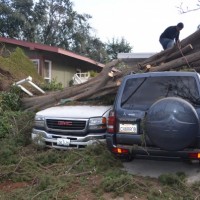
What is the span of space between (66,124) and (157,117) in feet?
8.25

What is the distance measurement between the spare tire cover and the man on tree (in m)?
6.28

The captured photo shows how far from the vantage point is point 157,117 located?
530 centimetres

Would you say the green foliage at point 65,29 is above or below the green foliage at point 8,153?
above

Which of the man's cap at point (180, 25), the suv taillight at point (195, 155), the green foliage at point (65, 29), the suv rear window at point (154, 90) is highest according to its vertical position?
the green foliage at point (65, 29)

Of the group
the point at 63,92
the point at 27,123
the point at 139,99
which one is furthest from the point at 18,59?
the point at 139,99

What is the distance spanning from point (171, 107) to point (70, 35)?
35612 mm

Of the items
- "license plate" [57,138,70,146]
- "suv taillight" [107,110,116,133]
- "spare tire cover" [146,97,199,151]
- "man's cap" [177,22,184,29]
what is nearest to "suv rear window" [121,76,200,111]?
"suv taillight" [107,110,116,133]

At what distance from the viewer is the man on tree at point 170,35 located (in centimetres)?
1129

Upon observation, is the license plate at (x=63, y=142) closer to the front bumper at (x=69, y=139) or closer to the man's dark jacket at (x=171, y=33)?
the front bumper at (x=69, y=139)

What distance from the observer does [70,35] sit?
3991 cm

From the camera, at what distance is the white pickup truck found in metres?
7.14

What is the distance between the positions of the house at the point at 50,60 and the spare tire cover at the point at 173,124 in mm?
12668

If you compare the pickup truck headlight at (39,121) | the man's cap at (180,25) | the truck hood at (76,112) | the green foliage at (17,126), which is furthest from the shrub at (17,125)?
Result: the man's cap at (180,25)

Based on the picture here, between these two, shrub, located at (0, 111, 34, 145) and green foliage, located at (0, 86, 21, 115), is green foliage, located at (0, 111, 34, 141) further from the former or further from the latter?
green foliage, located at (0, 86, 21, 115)
